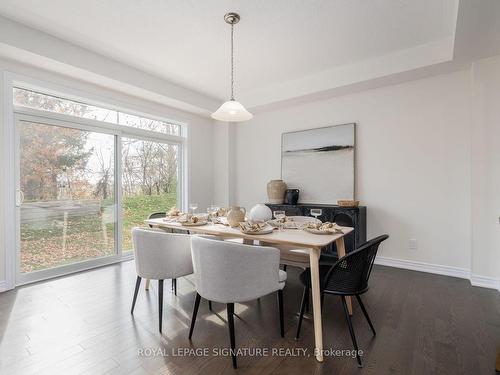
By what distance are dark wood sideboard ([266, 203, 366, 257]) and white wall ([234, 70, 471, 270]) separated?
367 mm

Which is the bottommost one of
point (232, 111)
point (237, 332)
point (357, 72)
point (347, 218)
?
point (237, 332)

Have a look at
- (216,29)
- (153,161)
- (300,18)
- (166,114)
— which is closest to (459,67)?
(300,18)

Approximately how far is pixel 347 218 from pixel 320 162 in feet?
3.31

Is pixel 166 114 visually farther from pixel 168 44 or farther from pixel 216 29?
pixel 216 29

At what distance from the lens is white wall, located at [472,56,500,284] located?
2.87m

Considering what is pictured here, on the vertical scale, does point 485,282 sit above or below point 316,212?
below

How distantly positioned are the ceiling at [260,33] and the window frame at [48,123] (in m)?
0.64

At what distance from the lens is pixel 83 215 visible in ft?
11.7

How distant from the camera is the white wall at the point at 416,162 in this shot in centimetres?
323

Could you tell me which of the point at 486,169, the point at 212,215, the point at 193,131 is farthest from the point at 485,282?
the point at 193,131

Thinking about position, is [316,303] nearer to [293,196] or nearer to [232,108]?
[232,108]

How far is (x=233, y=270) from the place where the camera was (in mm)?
1663

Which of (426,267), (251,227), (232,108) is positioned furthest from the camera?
(426,267)

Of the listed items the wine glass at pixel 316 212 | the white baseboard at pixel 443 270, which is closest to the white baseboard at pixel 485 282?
the white baseboard at pixel 443 270
